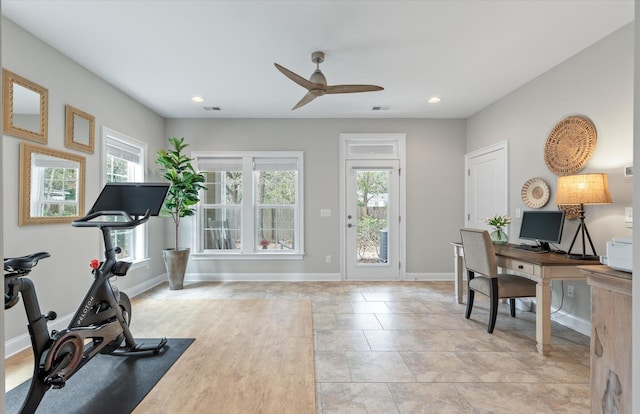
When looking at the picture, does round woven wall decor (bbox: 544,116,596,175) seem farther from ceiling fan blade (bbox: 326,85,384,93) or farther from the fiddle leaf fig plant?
the fiddle leaf fig plant

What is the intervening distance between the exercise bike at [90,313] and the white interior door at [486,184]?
398cm

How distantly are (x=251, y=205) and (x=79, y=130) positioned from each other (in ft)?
7.85

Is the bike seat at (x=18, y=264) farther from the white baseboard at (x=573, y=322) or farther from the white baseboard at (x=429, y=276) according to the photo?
the white baseboard at (x=429, y=276)

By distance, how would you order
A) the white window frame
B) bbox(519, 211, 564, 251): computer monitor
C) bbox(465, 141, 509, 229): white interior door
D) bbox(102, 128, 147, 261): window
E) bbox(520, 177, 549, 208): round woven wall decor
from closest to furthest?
1. bbox(519, 211, 564, 251): computer monitor
2. bbox(520, 177, 549, 208): round woven wall decor
3. bbox(102, 128, 147, 261): window
4. bbox(465, 141, 509, 229): white interior door
5. the white window frame

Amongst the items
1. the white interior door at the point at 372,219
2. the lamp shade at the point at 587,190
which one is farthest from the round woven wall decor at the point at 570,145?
the white interior door at the point at 372,219

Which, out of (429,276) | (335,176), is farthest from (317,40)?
(429,276)

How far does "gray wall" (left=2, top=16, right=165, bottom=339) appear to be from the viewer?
2.55 m

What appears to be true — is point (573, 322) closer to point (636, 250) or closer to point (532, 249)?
point (532, 249)

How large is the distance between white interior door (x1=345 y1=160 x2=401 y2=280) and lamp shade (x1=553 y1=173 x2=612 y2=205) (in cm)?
252

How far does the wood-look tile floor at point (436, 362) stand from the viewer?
2.03m

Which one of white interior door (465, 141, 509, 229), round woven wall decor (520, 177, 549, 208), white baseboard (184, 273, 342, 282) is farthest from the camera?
white baseboard (184, 273, 342, 282)

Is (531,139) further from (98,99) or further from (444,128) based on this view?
(98,99)

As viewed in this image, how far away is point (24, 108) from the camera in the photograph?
2.66 meters

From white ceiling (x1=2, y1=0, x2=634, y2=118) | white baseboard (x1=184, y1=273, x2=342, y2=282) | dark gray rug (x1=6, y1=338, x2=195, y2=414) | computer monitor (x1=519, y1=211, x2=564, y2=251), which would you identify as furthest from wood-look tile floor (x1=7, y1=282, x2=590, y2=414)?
white ceiling (x1=2, y1=0, x2=634, y2=118)
